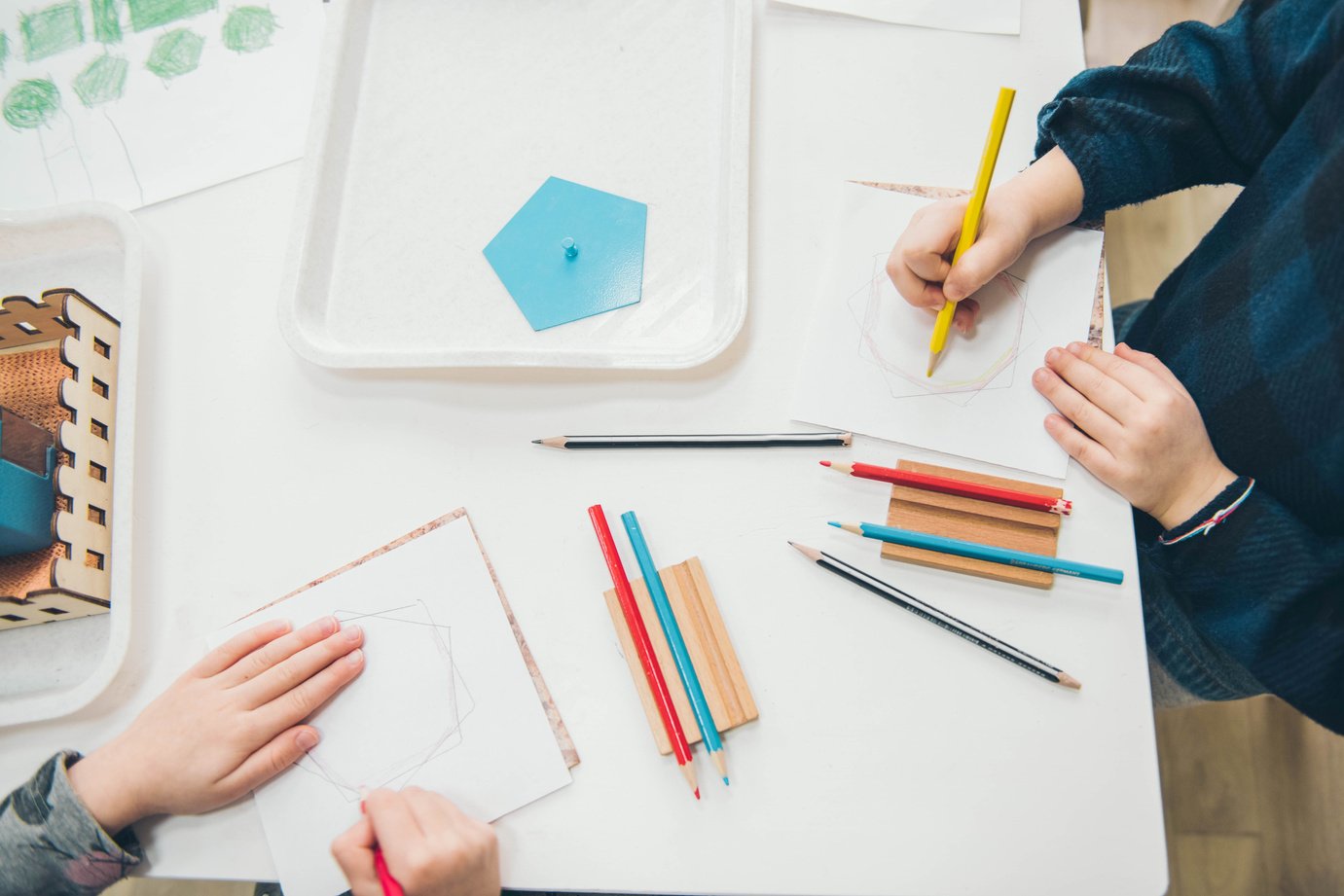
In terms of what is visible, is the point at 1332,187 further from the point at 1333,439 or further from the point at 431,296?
the point at 431,296

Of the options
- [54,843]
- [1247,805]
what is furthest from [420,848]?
[1247,805]

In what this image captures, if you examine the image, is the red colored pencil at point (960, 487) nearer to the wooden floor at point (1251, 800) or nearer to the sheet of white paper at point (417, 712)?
the sheet of white paper at point (417, 712)

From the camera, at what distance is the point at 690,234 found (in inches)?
25.7

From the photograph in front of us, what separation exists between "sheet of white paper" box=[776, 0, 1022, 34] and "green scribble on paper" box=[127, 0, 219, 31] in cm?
55

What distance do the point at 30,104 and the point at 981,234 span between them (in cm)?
82

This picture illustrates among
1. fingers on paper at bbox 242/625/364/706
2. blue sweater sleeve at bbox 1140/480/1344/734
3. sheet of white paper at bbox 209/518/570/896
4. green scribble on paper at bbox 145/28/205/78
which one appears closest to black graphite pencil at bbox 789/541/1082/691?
blue sweater sleeve at bbox 1140/480/1344/734

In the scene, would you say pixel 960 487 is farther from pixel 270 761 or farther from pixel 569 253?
pixel 270 761

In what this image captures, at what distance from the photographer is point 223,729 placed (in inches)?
21.5

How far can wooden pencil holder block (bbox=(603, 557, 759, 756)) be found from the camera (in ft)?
1.79

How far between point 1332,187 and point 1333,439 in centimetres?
17

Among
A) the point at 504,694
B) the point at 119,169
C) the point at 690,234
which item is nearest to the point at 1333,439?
the point at 690,234

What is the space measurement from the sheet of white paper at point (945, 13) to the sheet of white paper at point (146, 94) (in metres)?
0.47

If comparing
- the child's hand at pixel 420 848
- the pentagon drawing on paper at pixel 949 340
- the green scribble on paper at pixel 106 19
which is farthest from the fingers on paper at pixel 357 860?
the green scribble on paper at pixel 106 19

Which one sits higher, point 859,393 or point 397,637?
point 859,393
